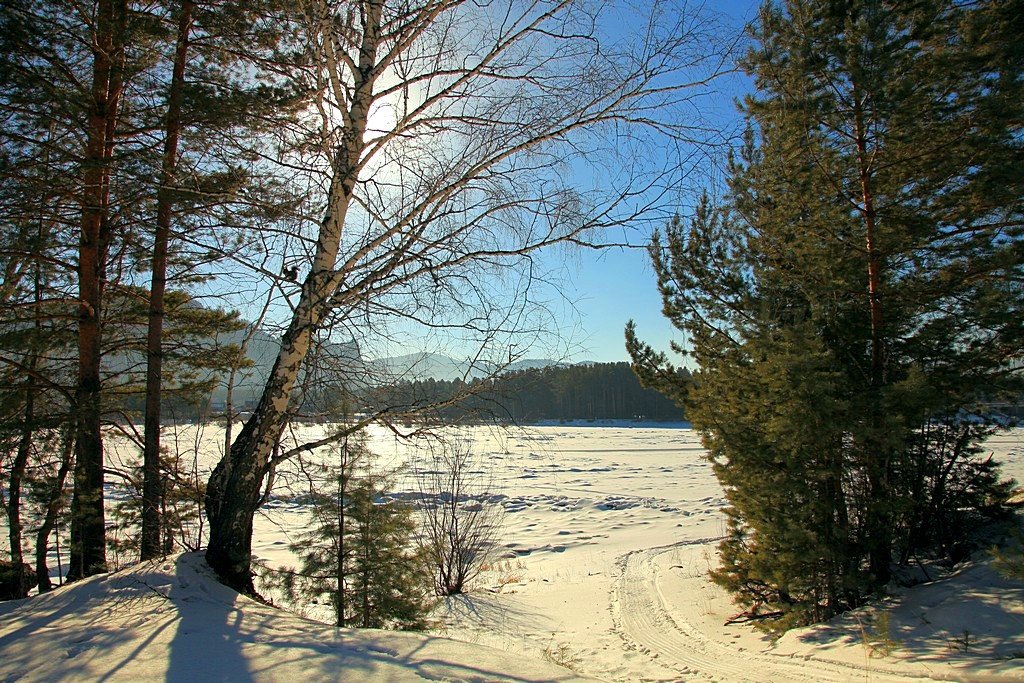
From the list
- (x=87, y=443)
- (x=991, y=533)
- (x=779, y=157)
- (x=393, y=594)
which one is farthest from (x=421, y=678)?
(x=991, y=533)

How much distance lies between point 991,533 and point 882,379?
7.54ft

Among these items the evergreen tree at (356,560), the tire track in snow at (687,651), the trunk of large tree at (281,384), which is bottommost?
the tire track in snow at (687,651)

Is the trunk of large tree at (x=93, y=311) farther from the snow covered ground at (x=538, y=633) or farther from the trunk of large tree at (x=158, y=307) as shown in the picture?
the snow covered ground at (x=538, y=633)

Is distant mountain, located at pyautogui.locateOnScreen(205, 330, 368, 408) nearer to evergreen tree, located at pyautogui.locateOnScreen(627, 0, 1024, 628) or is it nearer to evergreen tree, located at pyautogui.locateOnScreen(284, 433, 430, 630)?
evergreen tree, located at pyautogui.locateOnScreen(284, 433, 430, 630)

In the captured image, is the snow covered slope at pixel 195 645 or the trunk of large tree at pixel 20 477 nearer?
the snow covered slope at pixel 195 645

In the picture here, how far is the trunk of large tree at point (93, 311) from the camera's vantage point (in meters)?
5.69

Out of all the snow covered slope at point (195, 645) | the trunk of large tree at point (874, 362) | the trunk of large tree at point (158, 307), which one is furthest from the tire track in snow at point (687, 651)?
the trunk of large tree at point (158, 307)

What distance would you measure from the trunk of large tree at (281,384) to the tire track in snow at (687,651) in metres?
4.38

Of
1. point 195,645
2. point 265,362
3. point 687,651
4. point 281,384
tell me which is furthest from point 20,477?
point 687,651

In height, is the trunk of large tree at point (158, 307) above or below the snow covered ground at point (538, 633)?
above

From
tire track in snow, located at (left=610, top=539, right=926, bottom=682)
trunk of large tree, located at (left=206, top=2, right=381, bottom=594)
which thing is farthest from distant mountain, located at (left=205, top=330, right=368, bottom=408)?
tire track in snow, located at (left=610, top=539, right=926, bottom=682)

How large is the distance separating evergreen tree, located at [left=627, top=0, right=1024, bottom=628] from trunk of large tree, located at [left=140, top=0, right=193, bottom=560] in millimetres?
5362

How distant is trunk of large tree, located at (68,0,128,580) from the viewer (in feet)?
18.7

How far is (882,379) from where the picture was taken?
6.03m
